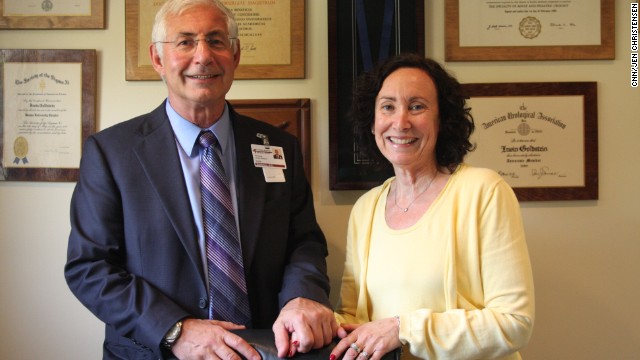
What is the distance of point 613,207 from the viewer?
1979 millimetres

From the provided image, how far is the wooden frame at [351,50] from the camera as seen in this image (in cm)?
193

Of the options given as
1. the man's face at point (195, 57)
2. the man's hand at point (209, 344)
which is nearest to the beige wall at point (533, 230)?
the man's face at point (195, 57)

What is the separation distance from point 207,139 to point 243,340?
0.60 meters

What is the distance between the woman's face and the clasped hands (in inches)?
21.2

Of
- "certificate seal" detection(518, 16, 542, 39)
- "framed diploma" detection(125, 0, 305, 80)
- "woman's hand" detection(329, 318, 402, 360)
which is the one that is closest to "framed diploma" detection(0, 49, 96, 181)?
"framed diploma" detection(125, 0, 305, 80)

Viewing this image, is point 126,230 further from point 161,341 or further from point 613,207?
point 613,207

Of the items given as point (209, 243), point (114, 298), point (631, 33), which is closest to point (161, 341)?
point (114, 298)

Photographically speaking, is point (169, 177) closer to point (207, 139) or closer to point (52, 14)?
point (207, 139)

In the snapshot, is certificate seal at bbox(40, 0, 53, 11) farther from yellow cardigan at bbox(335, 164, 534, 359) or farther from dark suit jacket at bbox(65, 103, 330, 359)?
yellow cardigan at bbox(335, 164, 534, 359)

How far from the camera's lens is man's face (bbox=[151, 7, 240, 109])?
142 centimetres

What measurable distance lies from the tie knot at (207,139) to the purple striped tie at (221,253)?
2.3 inches

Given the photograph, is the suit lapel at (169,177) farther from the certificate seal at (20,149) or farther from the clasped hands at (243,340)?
the certificate seal at (20,149)

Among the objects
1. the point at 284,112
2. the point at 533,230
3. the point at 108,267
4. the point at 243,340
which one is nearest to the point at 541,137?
the point at 533,230

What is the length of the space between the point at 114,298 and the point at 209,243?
279 mm
